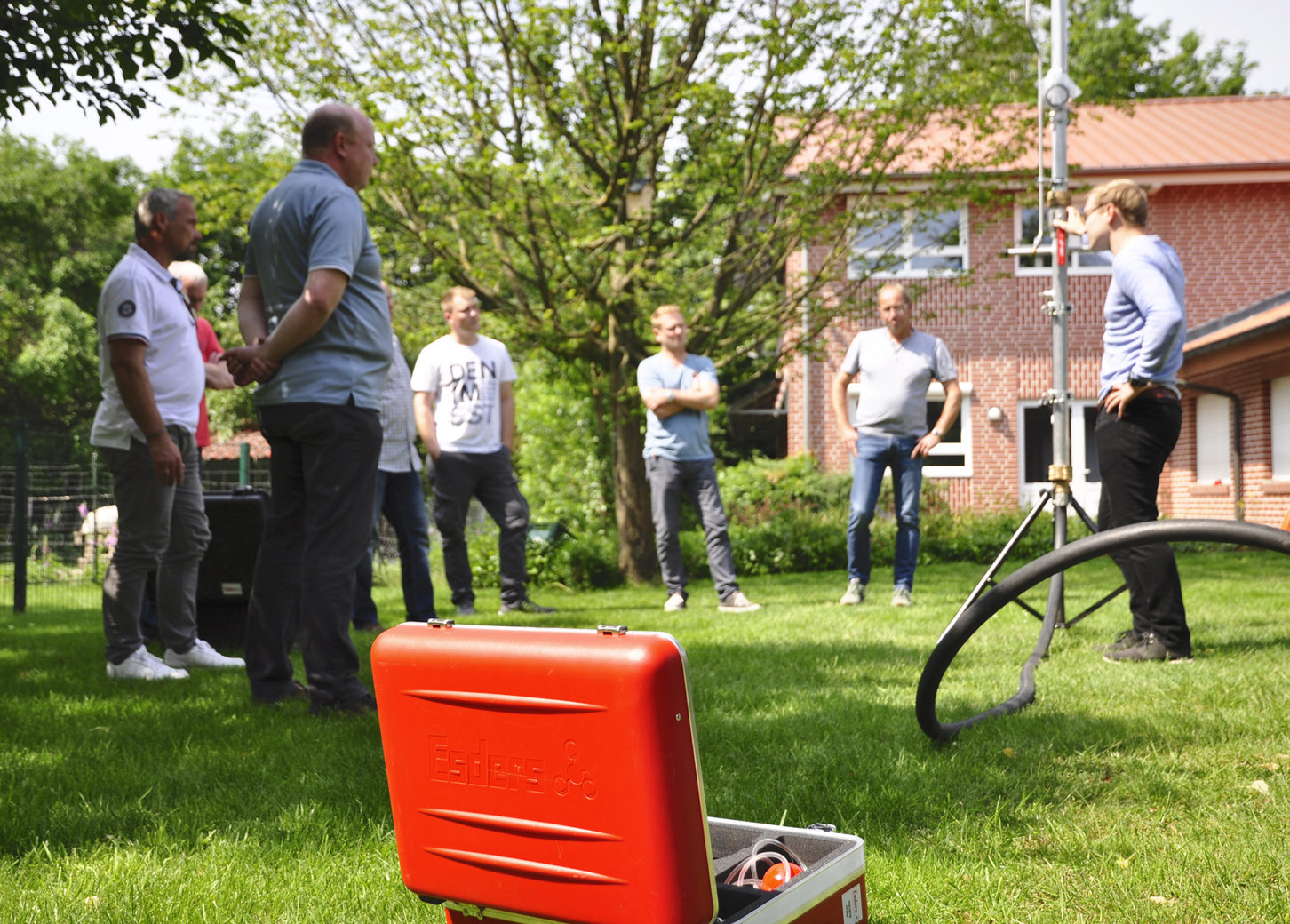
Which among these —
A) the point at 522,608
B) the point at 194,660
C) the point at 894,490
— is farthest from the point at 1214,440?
the point at 194,660

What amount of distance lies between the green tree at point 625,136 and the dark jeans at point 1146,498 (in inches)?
197

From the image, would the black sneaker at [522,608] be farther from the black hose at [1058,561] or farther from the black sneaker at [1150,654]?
the black hose at [1058,561]

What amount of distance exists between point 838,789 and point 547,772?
1177mm

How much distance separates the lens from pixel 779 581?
10094mm

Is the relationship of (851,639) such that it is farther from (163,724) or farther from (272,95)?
(272,95)

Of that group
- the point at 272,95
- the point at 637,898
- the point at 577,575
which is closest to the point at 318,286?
the point at 637,898

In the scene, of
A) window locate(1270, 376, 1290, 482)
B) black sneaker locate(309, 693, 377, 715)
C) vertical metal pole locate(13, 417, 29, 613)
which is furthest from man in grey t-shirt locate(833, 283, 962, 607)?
window locate(1270, 376, 1290, 482)

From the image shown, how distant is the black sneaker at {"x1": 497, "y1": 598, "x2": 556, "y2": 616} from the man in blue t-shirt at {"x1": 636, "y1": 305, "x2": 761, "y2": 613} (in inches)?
32.4

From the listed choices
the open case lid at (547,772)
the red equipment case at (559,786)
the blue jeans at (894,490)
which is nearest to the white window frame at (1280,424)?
the blue jeans at (894,490)

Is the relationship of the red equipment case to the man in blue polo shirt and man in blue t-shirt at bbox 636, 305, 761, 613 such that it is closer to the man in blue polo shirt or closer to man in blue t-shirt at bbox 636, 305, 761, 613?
the man in blue polo shirt

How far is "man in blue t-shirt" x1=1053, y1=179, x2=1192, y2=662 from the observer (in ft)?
14.1

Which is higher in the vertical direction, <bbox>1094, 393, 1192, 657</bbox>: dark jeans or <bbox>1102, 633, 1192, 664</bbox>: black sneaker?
<bbox>1094, 393, 1192, 657</bbox>: dark jeans

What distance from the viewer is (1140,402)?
446 centimetres

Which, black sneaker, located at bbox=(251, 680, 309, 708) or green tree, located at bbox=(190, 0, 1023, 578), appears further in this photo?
green tree, located at bbox=(190, 0, 1023, 578)
